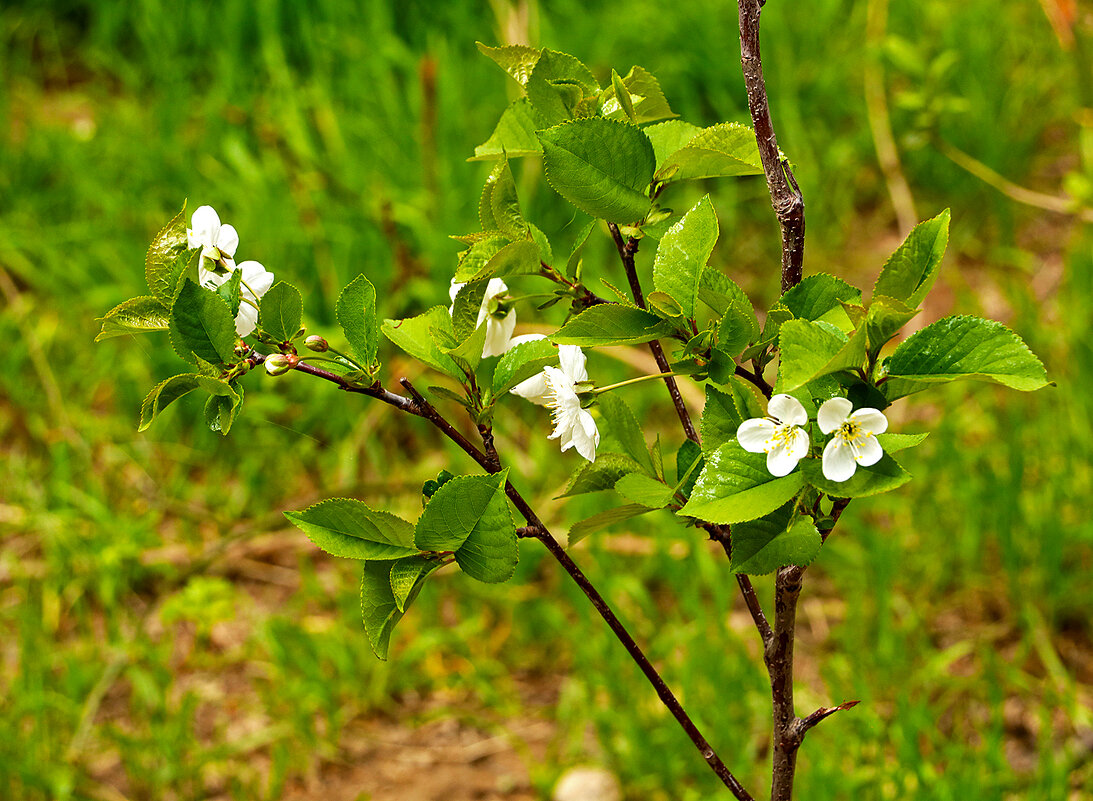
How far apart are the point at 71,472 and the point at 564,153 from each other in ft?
6.52

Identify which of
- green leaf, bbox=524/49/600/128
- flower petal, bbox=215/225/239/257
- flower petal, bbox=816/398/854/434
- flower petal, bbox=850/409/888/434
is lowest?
flower petal, bbox=850/409/888/434

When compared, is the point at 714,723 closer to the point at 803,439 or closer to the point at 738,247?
the point at 803,439

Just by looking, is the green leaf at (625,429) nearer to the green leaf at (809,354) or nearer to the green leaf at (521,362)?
the green leaf at (521,362)

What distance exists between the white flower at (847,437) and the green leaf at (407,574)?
0.79 ft

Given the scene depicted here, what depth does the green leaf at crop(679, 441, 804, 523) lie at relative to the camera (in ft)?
1.82

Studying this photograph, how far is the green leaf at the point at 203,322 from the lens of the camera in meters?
0.58

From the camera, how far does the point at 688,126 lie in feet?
2.34

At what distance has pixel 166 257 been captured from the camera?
2.09 feet

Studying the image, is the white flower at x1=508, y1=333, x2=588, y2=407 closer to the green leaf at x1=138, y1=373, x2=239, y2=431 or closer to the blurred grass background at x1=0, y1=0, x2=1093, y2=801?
the green leaf at x1=138, y1=373, x2=239, y2=431

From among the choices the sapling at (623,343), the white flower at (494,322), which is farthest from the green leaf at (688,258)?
the white flower at (494,322)

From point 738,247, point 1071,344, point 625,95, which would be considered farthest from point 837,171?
point 625,95

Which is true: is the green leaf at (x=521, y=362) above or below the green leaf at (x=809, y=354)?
below

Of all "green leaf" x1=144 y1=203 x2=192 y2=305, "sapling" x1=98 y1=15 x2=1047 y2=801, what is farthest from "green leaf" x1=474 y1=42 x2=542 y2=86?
"green leaf" x1=144 y1=203 x2=192 y2=305

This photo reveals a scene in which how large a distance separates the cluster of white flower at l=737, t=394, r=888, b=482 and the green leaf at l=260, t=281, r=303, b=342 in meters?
0.26
